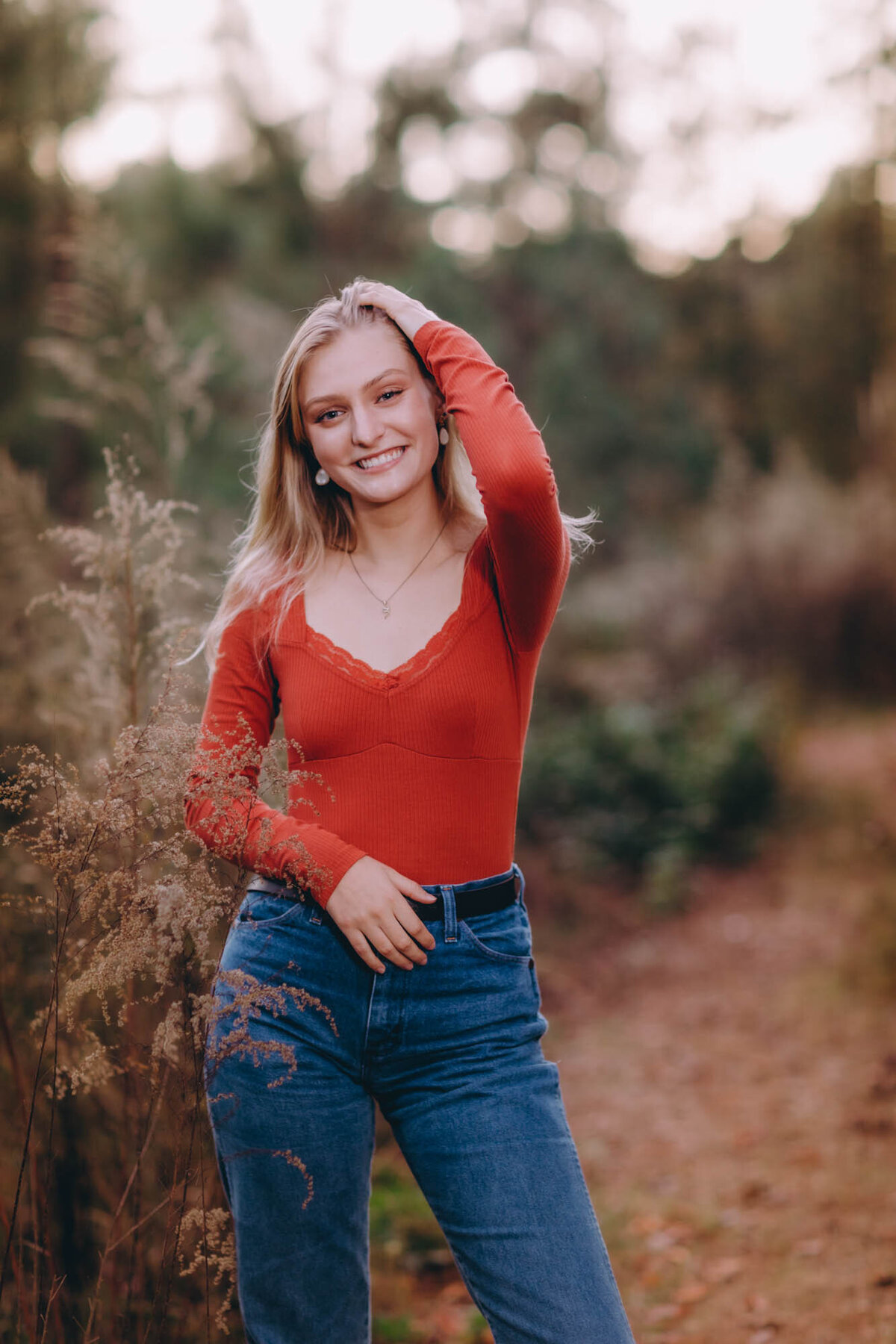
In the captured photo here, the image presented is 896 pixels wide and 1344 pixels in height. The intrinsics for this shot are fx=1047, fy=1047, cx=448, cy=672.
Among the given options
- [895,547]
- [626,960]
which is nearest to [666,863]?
[626,960]

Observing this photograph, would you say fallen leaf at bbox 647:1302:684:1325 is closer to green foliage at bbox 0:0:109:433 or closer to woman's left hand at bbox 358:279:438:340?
woman's left hand at bbox 358:279:438:340

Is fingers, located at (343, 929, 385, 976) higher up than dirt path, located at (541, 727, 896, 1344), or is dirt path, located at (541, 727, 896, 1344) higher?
fingers, located at (343, 929, 385, 976)

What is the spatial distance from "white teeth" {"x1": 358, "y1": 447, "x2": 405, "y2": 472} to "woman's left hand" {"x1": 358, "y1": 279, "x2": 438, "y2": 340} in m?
0.21

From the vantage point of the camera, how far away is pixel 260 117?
55.9 feet

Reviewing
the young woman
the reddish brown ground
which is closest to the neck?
the young woman

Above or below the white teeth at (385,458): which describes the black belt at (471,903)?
below

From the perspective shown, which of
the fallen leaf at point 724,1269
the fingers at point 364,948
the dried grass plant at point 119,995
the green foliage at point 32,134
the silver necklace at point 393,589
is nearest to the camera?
the dried grass plant at point 119,995

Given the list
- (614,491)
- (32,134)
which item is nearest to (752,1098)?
(32,134)

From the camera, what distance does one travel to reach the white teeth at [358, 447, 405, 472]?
6.16 ft

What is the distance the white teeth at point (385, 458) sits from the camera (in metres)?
1.88

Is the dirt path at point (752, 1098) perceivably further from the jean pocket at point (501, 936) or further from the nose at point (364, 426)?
the nose at point (364, 426)

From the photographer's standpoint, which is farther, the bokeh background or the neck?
the bokeh background

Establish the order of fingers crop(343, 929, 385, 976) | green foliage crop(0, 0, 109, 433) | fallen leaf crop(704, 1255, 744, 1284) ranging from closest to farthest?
fingers crop(343, 929, 385, 976), fallen leaf crop(704, 1255, 744, 1284), green foliage crop(0, 0, 109, 433)

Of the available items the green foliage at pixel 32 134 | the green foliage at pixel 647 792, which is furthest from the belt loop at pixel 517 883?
the green foliage at pixel 32 134
